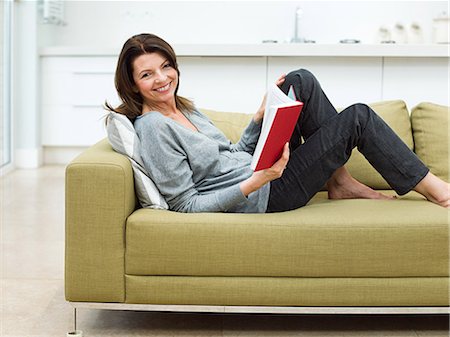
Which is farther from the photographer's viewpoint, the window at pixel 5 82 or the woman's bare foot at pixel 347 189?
the window at pixel 5 82

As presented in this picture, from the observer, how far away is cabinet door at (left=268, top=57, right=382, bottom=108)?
5707 mm

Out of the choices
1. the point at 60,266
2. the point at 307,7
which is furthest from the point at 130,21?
the point at 60,266

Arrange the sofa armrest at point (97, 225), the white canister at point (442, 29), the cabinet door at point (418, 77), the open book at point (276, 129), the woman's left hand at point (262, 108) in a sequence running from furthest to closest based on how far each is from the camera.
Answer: the white canister at point (442, 29)
the cabinet door at point (418, 77)
the woman's left hand at point (262, 108)
the sofa armrest at point (97, 225)
the open book at point (276, 129)

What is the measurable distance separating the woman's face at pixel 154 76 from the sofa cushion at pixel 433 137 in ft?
3.46

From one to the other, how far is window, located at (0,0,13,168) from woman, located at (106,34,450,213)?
328 centimetres

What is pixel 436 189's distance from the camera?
2.86 meters

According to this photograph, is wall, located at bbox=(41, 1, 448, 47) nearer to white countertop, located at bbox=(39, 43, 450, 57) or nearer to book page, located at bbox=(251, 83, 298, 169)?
white countertop, located at bbox=(39, 43, 450, 57)

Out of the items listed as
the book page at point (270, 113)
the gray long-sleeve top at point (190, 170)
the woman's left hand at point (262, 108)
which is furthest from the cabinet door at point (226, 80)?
the book page at point (270, 113)

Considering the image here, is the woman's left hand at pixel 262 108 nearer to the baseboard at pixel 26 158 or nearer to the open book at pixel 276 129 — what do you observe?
the open book at pixel 276 129

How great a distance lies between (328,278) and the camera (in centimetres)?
263

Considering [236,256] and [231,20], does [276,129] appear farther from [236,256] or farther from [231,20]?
[231,20]

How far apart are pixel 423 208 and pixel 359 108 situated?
39 centimetres

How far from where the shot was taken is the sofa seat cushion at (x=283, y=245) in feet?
8.46

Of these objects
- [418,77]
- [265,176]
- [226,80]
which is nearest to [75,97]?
[226,80]
